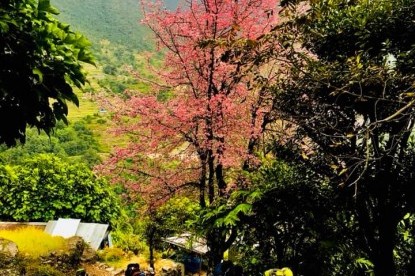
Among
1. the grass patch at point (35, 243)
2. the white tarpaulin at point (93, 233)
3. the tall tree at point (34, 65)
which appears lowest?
the grass patch at point (35, 243)

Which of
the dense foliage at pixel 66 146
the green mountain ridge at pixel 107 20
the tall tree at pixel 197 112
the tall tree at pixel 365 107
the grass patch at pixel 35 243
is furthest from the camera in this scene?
the green mountain ridge at pixel 107 20

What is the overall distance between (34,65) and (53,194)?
22.7 meters

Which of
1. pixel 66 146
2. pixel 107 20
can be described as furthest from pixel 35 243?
pixel 107 20

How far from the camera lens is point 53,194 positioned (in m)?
24.9

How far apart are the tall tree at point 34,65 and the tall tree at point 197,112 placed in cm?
581

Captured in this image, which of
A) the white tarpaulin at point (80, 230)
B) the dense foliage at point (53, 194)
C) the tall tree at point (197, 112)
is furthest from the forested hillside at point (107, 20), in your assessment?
the tall tree at point (197, 112)

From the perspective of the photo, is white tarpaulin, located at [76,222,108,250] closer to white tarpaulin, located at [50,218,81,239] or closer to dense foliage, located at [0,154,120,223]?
white tarpaulin, located at [50,218,81,239]

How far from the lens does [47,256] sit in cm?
1286

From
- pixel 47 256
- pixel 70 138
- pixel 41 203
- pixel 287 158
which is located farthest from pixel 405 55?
pixel 70 138

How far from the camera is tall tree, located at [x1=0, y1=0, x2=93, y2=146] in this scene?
3732 millimetres

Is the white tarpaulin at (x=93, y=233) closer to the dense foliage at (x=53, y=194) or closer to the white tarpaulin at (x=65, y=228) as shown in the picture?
the white tarpaulin at (x=65, y=228)

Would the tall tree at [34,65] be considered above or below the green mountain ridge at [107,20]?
below

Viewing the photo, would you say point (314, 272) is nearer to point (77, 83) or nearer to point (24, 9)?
point (77, 83)

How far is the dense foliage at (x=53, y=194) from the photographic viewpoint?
24125mm
